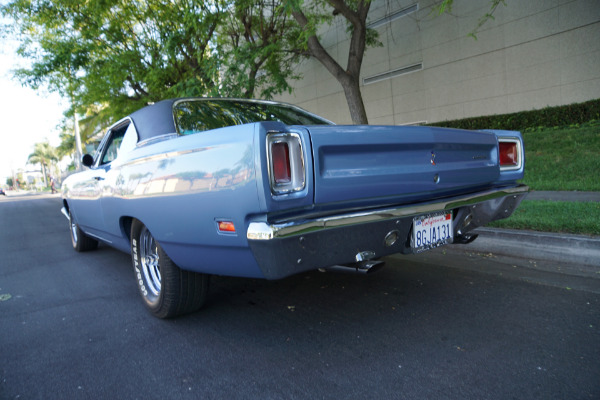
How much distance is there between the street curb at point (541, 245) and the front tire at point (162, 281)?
2970 mm

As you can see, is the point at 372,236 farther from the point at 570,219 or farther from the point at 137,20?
the point at 137,20

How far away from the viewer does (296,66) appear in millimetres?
17375

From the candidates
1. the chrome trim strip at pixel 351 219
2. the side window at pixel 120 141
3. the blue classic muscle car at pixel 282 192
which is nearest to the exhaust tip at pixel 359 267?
the blue classic muscle car at pixel 282 192

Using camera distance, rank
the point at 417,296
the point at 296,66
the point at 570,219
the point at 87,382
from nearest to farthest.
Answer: the point at 87,382, the point at 417,296, the point at 570,219, the point at 296,66

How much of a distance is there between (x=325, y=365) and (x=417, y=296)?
1.21 m

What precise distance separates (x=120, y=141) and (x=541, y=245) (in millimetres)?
4174

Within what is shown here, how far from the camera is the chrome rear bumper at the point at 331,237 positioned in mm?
1962

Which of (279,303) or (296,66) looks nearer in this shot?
(279,303)

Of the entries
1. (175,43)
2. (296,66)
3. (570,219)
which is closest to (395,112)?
(296,66)

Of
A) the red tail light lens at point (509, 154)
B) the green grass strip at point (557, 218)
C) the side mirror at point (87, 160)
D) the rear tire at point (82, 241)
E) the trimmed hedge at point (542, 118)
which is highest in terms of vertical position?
the trimmed hedge at point (542, 118)

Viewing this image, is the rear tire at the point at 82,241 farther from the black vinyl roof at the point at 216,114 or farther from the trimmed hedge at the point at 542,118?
the trimmed hedge at the point at 542,118

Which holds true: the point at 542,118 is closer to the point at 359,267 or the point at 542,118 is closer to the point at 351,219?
the point at 359,267

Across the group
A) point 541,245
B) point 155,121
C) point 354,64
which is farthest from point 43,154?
point 541,245

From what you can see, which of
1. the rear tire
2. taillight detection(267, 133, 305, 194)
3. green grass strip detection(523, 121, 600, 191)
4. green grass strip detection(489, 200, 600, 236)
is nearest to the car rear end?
taillight detection(267, 133, 305, 194)
